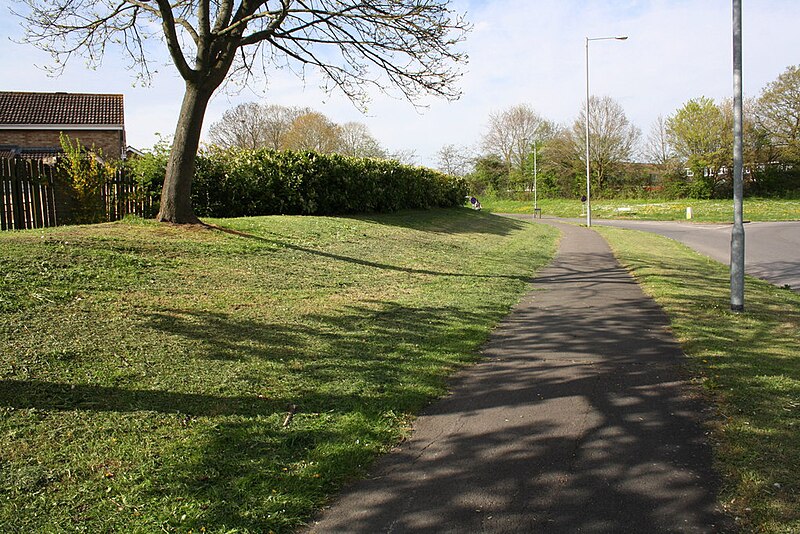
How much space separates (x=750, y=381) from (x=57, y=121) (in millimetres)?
35432

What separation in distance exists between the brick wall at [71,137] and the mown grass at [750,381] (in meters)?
29.3

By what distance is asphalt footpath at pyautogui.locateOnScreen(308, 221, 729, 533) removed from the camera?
11.1 ft

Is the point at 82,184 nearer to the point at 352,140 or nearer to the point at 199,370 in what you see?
the point at 199,370

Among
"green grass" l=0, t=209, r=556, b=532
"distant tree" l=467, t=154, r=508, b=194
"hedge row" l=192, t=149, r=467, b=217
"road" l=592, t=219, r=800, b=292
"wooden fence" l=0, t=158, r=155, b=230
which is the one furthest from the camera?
"distant tree" l=467, t=154, r=508, b=194

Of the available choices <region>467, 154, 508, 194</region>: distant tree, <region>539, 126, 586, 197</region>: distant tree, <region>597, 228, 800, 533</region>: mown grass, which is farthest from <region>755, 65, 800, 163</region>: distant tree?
<region>597, 228, 800, 533</region>: mown grass

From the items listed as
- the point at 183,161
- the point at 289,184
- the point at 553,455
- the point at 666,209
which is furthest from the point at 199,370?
the point at 666,209

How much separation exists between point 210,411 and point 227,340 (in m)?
1.73

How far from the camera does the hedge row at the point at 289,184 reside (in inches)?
601

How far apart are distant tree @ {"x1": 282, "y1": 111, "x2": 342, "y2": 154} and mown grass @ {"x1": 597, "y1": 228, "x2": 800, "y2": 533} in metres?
41.5

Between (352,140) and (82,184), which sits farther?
(352,140)

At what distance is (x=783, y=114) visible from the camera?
49062 mm

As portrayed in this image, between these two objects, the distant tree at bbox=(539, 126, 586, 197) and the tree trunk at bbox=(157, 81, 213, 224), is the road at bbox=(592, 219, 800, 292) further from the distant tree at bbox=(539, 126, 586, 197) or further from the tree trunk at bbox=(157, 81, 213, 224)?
the distant tree at bbox=(539, 126, 586, 197)

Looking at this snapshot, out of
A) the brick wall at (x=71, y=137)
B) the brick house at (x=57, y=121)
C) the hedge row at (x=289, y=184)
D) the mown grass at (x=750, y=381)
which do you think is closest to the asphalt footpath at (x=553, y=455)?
the mown grass at (x=750, y=381)

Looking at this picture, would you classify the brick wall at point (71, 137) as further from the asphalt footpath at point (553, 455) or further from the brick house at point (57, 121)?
the asphalt footpath at point (553, 455)
